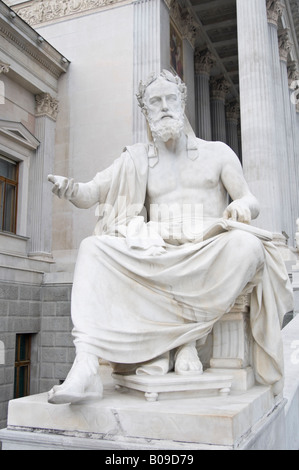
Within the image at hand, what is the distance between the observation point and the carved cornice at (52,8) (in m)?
15.0

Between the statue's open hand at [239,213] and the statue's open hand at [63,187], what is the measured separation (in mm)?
1059

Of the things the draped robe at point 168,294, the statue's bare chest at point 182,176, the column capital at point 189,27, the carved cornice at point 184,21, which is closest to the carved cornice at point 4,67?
the carved cornice at point 184,21

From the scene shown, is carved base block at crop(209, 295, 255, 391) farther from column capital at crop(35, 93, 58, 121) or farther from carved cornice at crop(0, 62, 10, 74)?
column capital at crop(35, 93, 58, 121)

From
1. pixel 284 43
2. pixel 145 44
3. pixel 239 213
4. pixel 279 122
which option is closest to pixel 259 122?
pixel 279 122

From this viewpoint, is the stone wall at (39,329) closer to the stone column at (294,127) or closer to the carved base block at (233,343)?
the stone column at (294,127)

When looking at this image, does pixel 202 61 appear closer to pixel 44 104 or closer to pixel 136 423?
pixel 44 104

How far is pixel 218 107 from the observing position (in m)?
21.3

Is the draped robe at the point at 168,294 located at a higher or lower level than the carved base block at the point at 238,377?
higher

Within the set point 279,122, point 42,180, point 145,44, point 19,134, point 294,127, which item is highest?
point 145,44

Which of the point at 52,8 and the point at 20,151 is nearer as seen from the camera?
the point at 20,151

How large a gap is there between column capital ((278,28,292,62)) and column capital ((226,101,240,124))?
21.8 ft

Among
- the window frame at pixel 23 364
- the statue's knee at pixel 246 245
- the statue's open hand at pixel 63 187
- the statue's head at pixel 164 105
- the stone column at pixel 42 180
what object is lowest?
the window frame at pixel 23 364

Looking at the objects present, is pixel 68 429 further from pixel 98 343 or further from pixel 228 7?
pixel 228 7

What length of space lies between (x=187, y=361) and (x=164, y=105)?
1828mm
